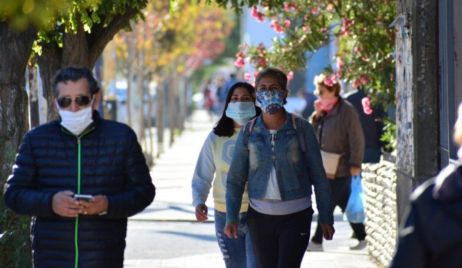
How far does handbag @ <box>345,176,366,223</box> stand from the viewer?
13.1m

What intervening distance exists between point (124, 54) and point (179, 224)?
12.7 meters

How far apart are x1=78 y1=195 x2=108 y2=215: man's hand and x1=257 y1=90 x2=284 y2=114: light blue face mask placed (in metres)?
2.09

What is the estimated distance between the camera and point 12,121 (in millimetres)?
8852

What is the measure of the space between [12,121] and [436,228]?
5.05m

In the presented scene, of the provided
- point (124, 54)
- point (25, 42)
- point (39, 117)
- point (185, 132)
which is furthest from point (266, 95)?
point (185, 132)

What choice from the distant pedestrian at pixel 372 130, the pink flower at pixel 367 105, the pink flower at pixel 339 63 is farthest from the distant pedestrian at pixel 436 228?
the distant pedestrian at pixel 372 130

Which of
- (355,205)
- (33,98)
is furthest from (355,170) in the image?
(33,98)

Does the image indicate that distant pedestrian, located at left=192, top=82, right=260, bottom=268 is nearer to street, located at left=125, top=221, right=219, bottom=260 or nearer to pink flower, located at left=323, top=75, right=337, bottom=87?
pink flower, located at left=323, top=75, right=337, bottom=87

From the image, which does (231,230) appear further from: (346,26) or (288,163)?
(346,26)

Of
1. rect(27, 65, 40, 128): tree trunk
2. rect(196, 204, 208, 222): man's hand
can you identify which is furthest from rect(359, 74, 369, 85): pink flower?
rect(196, 204, 208, 222): man's hand

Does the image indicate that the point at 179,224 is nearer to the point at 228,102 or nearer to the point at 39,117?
the point at 39,117

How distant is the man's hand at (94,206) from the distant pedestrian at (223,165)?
2469 millimetres

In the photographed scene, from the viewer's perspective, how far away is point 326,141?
12602mm

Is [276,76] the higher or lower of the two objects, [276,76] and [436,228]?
the higher
